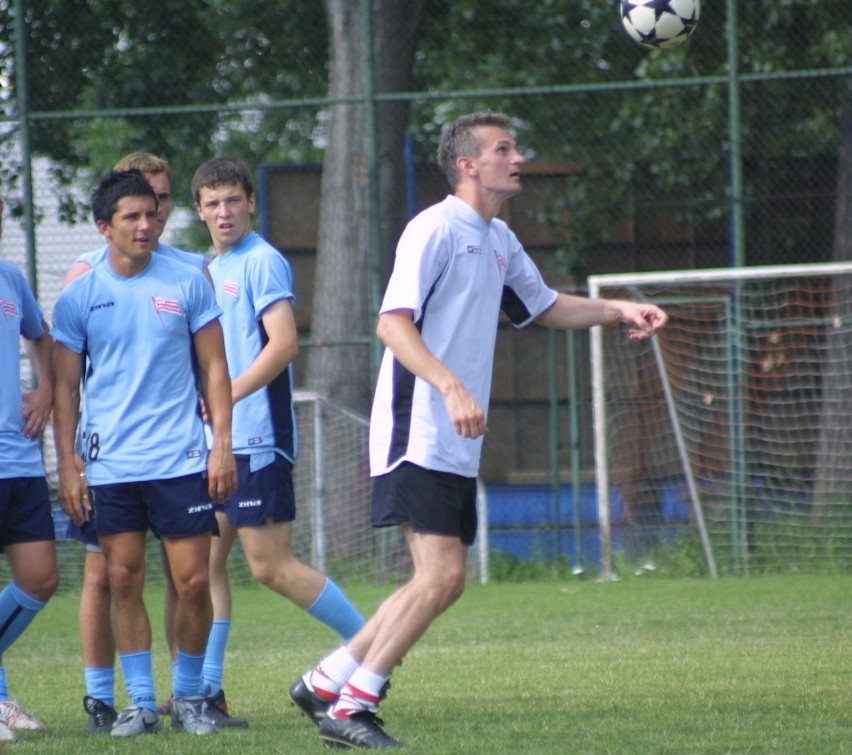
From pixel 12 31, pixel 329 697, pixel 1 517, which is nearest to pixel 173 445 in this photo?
pixel 1 517

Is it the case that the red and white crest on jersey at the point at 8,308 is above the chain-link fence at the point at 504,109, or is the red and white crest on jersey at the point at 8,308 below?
below

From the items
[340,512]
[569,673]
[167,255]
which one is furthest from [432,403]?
[340,512]

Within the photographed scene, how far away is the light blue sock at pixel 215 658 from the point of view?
19.1ft

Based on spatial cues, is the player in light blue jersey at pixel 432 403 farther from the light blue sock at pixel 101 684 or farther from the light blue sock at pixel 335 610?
the light blue sock at pixel 101 684

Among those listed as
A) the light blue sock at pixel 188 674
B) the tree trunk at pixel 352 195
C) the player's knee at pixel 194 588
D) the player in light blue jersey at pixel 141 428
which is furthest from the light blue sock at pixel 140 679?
the tree trunk at pixel 352 195

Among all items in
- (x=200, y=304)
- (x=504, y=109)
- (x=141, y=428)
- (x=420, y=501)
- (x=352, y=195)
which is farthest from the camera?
(x=504, y=109)

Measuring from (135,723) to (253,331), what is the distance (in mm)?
1553

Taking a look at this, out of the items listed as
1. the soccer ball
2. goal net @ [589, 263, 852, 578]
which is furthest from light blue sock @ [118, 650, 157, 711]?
goal net @ [589, 263, 852, 578]

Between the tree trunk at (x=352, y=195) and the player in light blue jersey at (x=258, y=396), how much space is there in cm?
604

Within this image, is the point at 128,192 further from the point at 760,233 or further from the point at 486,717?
the point at 760,233

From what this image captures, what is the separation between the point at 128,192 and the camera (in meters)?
5.46

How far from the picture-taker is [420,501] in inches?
194

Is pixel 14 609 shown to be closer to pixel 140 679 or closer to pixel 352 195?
pixel 140 679

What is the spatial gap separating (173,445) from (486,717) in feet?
4.79
